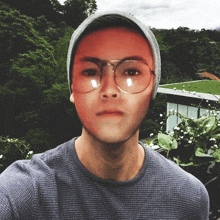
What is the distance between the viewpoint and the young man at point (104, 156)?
34.8 inches

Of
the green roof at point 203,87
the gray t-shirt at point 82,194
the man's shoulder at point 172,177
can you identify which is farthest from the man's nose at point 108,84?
the green roof at point 203,87

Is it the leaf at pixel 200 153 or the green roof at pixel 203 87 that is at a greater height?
the green roof at pixel 203 87

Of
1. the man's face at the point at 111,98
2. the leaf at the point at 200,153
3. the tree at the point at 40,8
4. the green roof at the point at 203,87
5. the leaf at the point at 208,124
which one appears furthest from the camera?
the tree at the point at 40,8

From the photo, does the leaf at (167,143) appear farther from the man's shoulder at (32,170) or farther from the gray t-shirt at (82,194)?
the man's shoulder at (32,170)

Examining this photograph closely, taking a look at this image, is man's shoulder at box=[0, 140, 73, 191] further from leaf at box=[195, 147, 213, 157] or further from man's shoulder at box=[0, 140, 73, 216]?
leaf at box=[195, 147, 213, 157]

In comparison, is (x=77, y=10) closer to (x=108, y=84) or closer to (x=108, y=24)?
(x=108, y=24)

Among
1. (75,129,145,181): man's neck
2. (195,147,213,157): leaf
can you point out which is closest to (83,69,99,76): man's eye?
(75,129,145,181): man's neck

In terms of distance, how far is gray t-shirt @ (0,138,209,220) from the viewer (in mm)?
922

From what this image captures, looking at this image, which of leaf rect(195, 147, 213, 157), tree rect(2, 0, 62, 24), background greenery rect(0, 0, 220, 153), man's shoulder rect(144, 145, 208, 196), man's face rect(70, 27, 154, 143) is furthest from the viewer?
tree rect(2, 0, 62, 24)

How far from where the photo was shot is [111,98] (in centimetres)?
87

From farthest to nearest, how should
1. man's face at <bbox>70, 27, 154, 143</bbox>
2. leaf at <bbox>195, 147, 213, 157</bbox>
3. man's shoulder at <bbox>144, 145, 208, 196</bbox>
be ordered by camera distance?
leaf at <bbox>195, 147, 213, 157</bbox> < man's shoulder at <bbox>144, 145, 208, 196</bbox> < man's face at <bbox>70, 27, 154, 143</bbox>

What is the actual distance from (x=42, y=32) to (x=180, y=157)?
1781 centimetres

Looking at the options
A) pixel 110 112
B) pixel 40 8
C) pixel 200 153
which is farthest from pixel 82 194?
pixel 40 8

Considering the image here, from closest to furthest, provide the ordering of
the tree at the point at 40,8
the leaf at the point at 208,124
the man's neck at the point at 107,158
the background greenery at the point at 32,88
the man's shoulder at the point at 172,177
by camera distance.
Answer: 1. the man's neck at the point at 107,158
2. the man's shoulder at the point at 172,177
3. the leaf at the point at 208,124
4. the background greenery at the point at 32,88
5. the tree at the point at 40,8
